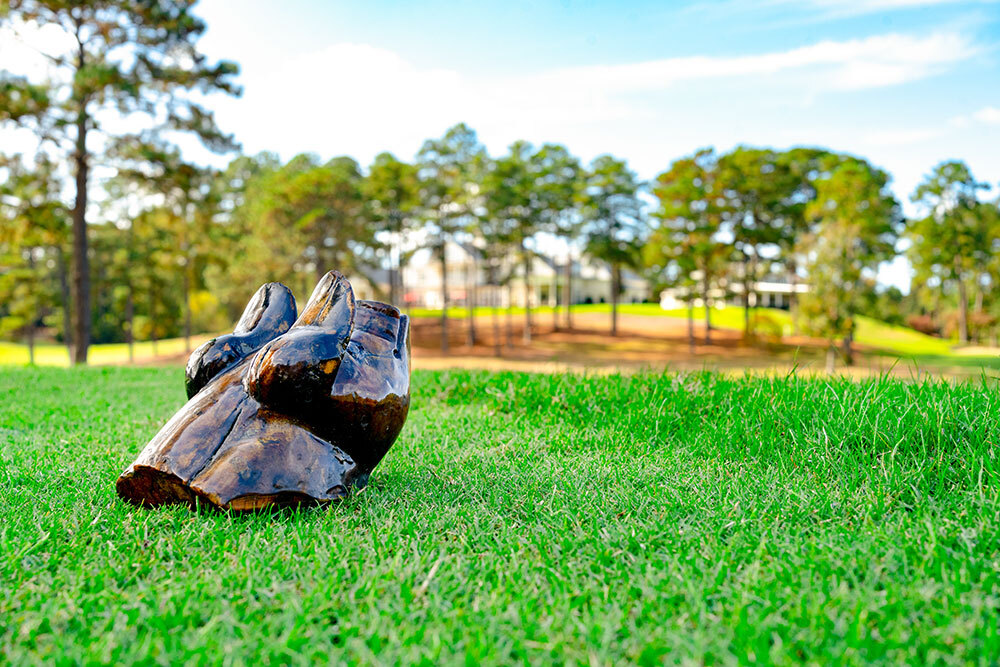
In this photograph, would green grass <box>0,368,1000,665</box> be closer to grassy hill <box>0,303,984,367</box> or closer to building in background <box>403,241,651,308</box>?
grassy hill <box>0,303,984,367</box>

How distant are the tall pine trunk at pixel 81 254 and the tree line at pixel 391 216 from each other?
0.14 feet

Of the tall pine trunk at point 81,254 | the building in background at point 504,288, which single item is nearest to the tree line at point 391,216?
the tall pine trunk at point 81,254

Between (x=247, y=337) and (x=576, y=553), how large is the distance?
2044 millimetres

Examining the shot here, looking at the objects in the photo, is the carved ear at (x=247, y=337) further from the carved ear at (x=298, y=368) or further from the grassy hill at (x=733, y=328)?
the grassy hill at (x=733, y=328)

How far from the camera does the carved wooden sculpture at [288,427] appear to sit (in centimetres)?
266

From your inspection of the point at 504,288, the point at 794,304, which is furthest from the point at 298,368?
the point at 504,288

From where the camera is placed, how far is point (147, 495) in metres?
2.80

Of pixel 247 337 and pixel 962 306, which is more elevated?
pixel 247 337

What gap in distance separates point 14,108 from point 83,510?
17.0 metres

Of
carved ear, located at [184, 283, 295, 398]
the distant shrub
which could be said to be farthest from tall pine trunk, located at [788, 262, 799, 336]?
carved ear, located at [184, 283, 295, 398]

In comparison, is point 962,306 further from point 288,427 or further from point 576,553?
point 288,427

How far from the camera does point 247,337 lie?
338 centimetres

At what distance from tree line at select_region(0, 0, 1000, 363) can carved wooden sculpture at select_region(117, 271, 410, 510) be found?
1611 cm

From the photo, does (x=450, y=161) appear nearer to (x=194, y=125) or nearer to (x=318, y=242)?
(x=318, y=242)
